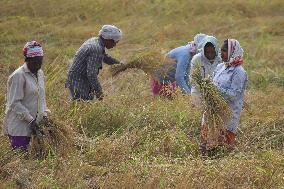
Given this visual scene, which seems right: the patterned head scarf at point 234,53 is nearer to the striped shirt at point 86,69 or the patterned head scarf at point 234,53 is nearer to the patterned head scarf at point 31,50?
the striped shirt at point 86,69

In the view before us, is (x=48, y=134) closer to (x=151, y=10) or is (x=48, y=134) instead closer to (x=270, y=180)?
(x=270, y=180)

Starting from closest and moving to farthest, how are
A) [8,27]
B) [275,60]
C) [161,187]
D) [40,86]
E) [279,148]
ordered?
[161,187] → [40,86] → [279,148] → [275,60] → [8,27]

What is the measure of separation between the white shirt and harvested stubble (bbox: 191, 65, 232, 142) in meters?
1.30

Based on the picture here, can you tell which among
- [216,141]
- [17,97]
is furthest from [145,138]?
[17,97]

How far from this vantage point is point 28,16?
491 inches

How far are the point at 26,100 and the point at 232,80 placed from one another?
1665 millimetres

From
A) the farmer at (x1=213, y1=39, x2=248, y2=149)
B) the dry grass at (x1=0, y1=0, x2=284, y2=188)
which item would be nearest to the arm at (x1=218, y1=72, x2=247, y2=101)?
the farmer at (x1=213, y1=39, x2=248, y2=149)

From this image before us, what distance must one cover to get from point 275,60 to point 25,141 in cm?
563

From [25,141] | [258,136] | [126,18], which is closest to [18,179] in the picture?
[25,141]

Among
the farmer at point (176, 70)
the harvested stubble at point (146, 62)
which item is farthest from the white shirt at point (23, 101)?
the farmer at point (176, 70)

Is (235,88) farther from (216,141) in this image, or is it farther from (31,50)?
(31,50)

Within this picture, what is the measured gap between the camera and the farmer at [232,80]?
15.4ft

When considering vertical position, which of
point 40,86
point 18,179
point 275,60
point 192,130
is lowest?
point 275,60

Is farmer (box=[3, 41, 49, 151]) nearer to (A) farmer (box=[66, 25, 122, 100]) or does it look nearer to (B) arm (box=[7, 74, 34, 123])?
(B) arm (box=[7, 74, 34, 123])
